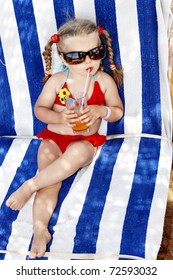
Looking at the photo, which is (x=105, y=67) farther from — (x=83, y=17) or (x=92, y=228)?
(x=92, y=228)

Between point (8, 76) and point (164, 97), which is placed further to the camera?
point (8, 76)

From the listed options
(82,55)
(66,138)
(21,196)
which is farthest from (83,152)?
(82,55)

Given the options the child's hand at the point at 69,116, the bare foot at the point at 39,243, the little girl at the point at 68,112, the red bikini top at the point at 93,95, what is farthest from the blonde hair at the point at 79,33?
the bare foot at the point at 39,243

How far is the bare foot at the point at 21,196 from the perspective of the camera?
2648mm

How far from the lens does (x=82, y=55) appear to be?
267cm

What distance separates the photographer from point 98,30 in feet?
9.01

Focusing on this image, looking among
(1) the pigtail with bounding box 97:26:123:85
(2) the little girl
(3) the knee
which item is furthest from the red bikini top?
Result: (3) the knee

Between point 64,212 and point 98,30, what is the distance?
0.92 meters

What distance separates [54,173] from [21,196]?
0.20 m

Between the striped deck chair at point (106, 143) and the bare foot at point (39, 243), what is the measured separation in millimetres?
33

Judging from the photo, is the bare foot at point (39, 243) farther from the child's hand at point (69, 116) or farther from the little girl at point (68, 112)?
the child's hand at point (69, 116)

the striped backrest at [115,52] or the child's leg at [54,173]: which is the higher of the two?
the striped backrest at [115,52]
